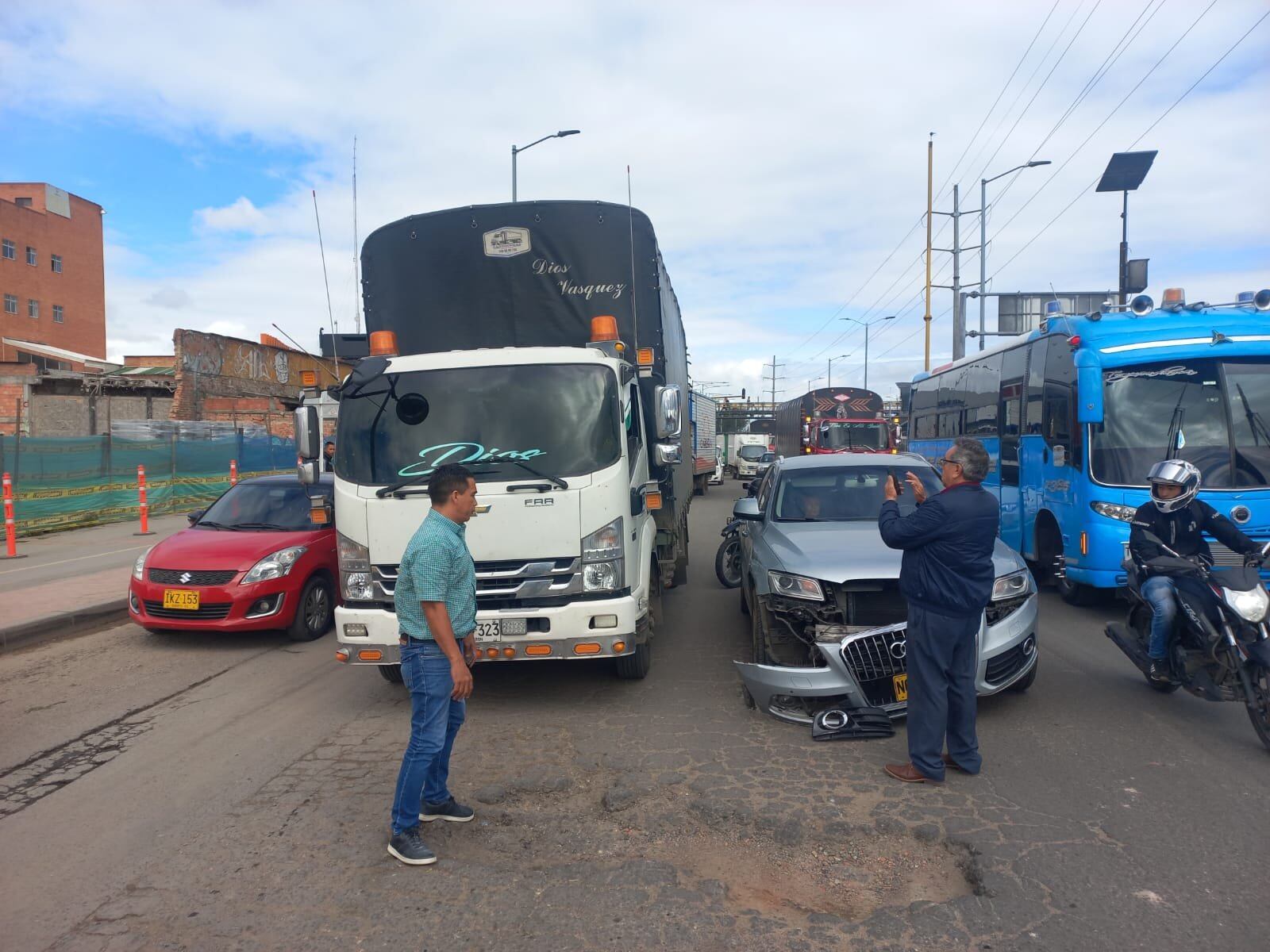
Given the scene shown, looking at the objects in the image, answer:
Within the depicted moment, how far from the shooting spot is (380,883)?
Answer: 3.72 metres

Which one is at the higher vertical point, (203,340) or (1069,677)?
(203,340)

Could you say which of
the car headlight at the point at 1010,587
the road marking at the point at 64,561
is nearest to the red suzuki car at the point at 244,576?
the road marking at the point at 64,561

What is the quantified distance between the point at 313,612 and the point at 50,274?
54.1 m

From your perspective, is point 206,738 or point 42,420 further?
point 42,420

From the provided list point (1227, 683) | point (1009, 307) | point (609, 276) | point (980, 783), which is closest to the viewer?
point (980, 783)

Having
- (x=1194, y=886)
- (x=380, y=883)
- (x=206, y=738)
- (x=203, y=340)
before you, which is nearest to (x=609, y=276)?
(x=206, y=738)

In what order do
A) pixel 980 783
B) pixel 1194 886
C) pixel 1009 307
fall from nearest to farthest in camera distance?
pixel 1194 886 → pixel 980 783 → pixel 1009 307

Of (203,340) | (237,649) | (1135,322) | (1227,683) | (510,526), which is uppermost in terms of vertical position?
(203,340)

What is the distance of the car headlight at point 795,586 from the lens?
5.65 meters

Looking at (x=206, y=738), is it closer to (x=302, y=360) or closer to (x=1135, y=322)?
(x=1135, y=322)

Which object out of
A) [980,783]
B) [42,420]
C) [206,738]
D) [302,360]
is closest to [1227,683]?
[980,783]

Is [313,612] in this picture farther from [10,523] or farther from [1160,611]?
[10,523]

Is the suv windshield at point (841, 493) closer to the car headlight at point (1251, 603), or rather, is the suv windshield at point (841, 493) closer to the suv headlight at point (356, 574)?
the car headlight at point (1251, 603)

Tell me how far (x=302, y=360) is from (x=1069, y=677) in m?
31.3
